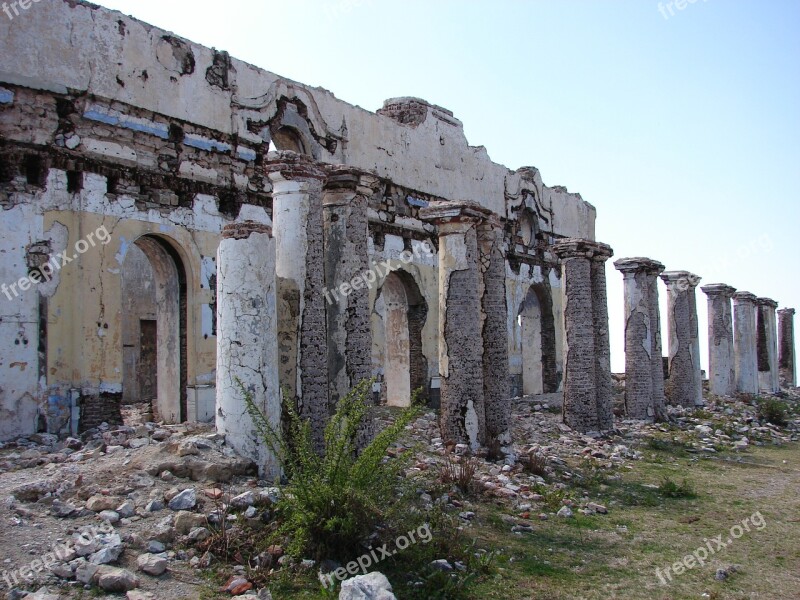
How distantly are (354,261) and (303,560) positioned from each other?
14.1 feet

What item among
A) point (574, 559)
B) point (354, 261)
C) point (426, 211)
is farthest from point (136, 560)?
point (426, 211)

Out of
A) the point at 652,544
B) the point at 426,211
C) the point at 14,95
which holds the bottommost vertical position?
the point at 652,544

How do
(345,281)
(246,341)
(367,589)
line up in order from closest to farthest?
1. (367,589)
2. (246,341)
3. (345,281)

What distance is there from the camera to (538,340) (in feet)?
70.9

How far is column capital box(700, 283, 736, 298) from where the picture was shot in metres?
21.8

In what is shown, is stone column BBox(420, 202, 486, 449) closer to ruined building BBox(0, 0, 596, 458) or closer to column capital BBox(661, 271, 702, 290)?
ruined building BBox(0, 0, 596, 458)

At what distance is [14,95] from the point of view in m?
9.30

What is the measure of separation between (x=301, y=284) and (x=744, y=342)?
20.1m

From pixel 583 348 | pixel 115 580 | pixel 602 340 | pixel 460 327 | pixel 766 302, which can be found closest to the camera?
pixel 115 580

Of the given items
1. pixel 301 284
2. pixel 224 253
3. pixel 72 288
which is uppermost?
pixel 224 253

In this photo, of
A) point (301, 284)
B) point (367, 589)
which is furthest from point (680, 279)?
point (367, 589)

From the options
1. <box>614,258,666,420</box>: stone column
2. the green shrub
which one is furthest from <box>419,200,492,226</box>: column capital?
<box>614,258,666,420</box>: stone column

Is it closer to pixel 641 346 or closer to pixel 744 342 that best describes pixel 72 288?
pixel 641 346

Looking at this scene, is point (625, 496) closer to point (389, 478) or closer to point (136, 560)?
point (389, 478)
